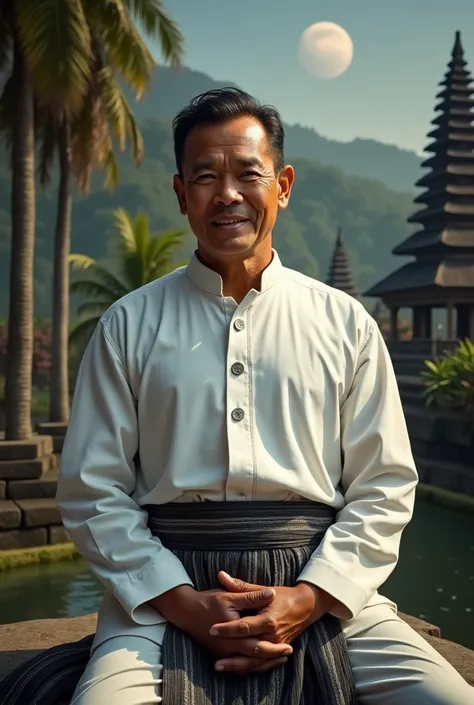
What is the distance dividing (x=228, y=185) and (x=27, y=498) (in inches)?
249

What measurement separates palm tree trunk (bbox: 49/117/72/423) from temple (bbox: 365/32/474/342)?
9.12 meters

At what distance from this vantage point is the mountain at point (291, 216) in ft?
210

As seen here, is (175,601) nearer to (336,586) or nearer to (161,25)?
(336,586)

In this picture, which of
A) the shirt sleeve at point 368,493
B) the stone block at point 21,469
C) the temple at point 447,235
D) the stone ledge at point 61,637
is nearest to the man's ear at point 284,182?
the shirt sleeve at point 368,493

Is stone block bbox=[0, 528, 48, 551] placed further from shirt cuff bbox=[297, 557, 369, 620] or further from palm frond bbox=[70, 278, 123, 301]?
palm frond bbox=[70, 278, 123, 301]

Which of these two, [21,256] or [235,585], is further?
[21,256]

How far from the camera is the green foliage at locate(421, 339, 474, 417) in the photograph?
12227 millimetres

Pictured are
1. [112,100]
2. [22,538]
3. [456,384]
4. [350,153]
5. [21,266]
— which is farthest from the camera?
[350,153]

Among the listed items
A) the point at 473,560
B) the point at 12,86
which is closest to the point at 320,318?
the point at 473,560

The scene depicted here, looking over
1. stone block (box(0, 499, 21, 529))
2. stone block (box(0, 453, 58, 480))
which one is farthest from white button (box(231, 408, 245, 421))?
stone block (box(0, 453, 58, 480))

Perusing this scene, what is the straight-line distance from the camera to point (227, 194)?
194 centimetres

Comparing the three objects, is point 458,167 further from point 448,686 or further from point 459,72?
point 448,686

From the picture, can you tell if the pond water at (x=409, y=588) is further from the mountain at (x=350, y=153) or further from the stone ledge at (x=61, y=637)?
the mountain at (x=350, y=153)

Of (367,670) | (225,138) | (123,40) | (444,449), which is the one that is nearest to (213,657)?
(367,670)
